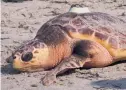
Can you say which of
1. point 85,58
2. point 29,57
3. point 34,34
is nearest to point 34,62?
point 29,57

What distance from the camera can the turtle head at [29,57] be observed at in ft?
12.2

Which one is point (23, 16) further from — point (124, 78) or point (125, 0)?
point (124, 78)

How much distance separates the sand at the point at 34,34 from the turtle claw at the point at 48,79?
35 mm

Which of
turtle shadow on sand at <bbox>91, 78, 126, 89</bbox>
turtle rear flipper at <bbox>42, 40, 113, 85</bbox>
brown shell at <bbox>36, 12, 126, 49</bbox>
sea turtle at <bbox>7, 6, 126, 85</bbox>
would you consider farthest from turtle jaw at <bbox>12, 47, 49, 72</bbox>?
turtle shadow on sand at <bbox>91, 78, 126, 89</bbox>

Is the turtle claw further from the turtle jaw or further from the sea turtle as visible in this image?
the turtle jaw

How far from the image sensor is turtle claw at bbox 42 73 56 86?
343 centimetres

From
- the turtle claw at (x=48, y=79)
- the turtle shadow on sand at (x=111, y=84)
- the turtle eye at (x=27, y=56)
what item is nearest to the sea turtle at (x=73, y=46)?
the turtle eye at (x=27, y=56)

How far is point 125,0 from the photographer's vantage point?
658 cm

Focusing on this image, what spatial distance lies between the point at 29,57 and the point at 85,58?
44cm

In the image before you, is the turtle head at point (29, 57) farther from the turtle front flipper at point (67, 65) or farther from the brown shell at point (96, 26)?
the brown shell at point (96, 26)

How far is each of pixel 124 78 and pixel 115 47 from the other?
1.55 ft

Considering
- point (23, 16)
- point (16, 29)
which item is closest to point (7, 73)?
point (16, 29)

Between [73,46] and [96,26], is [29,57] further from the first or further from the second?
[96,26]

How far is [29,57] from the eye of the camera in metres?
3.73
